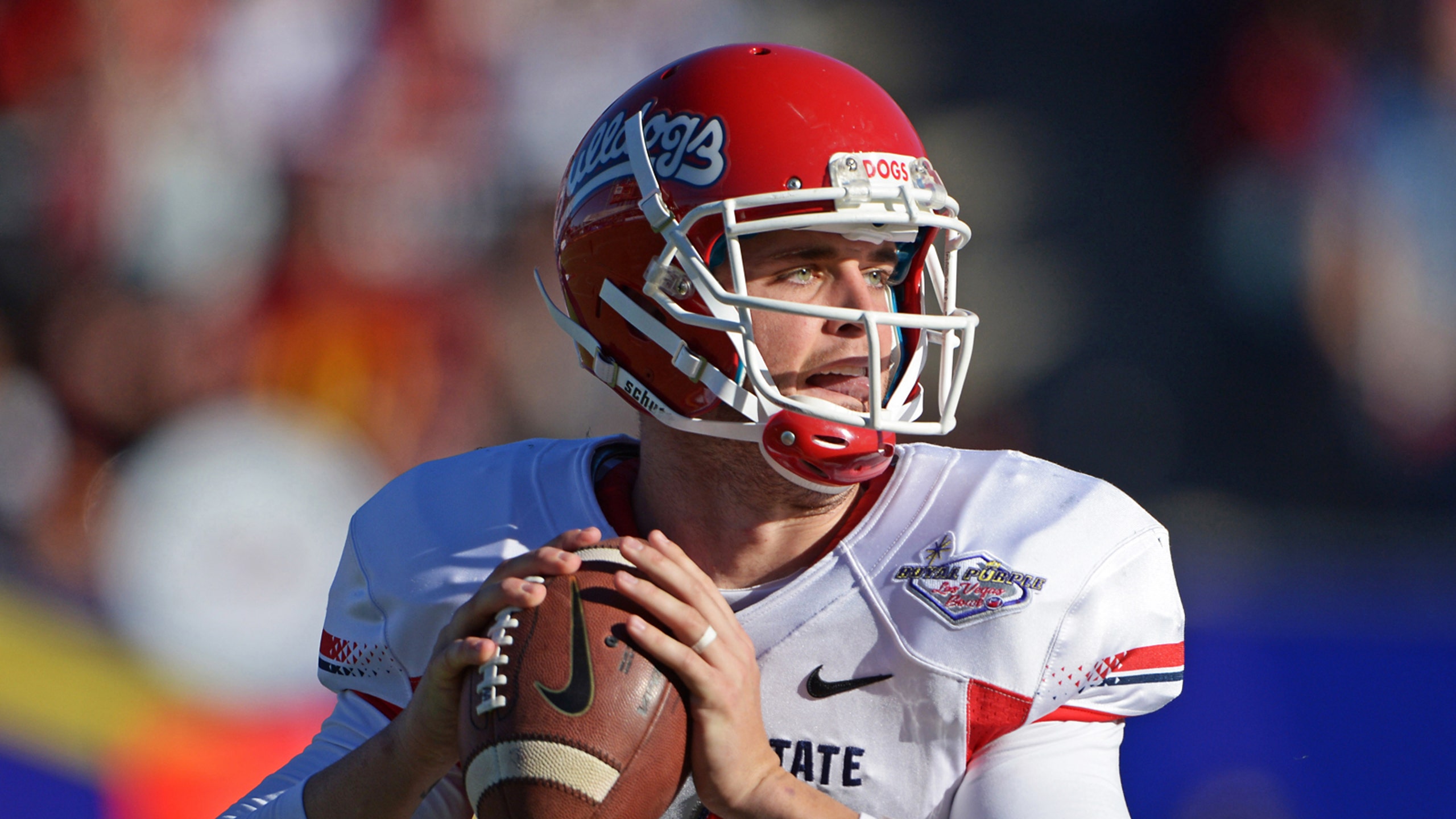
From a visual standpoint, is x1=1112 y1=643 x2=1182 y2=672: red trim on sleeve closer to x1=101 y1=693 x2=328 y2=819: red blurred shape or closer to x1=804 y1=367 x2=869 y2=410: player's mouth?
x1=804 y1=367 x2=869 y2=410: player's mouth

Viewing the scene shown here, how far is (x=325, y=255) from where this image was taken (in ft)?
12.1

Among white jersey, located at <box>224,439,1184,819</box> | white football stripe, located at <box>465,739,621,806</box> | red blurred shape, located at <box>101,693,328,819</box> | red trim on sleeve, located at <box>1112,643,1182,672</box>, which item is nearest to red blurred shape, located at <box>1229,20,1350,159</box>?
white jersey, located at <box>224,439,1184,819</box>

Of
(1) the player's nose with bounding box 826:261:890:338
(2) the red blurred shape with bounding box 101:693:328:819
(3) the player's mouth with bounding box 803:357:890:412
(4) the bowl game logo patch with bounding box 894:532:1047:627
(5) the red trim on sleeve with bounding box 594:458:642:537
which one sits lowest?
(2) the red blurred shape with bounding box 101:693:328:819

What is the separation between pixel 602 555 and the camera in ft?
4.30

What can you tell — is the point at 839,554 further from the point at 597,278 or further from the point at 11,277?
the point at 11,277

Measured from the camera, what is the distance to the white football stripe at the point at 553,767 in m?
1.19

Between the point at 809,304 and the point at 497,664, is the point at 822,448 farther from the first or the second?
the point at 497,664

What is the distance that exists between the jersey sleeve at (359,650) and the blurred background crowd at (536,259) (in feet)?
5.18

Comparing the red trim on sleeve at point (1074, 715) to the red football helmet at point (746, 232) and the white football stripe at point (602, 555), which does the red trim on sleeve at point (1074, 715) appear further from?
the white football stripe at point (602, 555)

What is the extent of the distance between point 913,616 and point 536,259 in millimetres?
2542

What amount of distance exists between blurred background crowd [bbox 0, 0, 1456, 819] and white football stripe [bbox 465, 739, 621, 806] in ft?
6.84

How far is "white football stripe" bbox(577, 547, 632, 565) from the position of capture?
4.28 feet

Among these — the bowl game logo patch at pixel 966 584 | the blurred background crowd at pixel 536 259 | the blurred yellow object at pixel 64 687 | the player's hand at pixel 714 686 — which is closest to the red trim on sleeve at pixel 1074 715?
the bowl game logo patch at pixel 966 584

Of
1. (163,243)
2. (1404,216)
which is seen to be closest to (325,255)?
(163,243)
